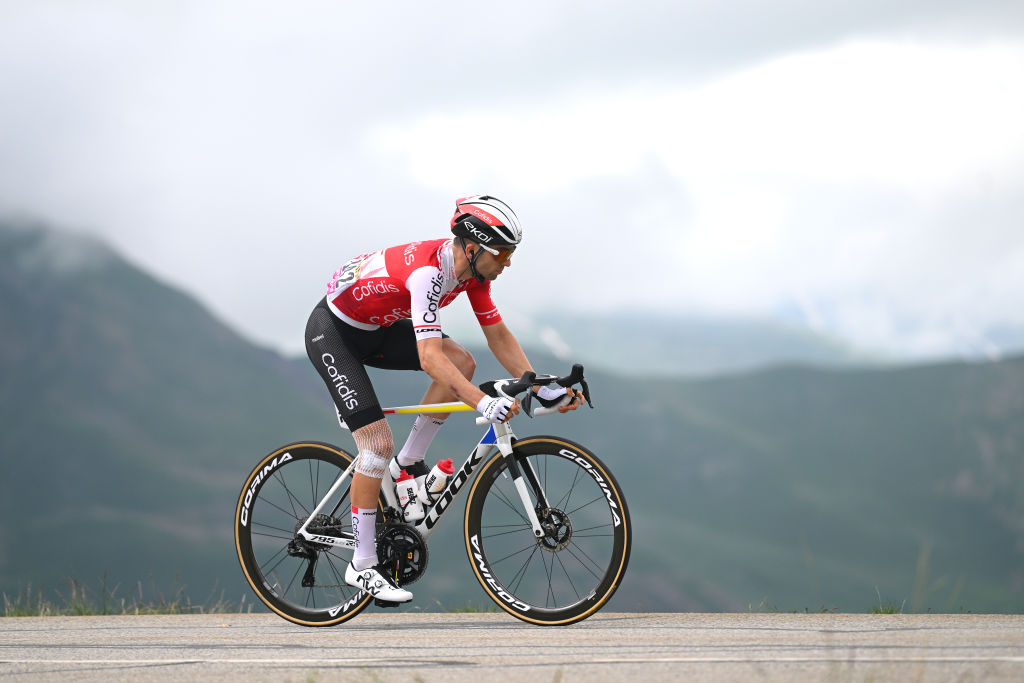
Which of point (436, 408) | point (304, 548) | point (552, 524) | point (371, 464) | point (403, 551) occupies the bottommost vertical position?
point (304, 548)

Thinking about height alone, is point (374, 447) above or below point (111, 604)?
above

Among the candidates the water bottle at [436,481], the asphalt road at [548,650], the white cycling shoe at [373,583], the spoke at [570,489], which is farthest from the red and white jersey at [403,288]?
the asphalt road at [548,650]

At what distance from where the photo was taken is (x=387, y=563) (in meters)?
6.20

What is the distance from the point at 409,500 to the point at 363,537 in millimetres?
346

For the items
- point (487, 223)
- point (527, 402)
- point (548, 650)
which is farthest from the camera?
point (487, 223)

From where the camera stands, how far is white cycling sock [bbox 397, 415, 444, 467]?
635 cm

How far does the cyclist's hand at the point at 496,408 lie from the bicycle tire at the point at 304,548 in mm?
1094

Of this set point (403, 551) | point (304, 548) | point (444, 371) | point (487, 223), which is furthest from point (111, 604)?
point (487, 223)

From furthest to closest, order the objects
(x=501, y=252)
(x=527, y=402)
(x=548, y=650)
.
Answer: (x=501, y=252) → (x=527, y=402) → (x=548, y=650)

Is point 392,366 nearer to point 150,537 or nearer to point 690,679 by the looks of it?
point 690,679

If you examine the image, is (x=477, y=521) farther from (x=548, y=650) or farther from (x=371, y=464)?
(x=548, y=650)

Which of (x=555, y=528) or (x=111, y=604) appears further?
(x=111, y=604)

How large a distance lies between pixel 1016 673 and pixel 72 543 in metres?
206

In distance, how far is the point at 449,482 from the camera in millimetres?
6266
